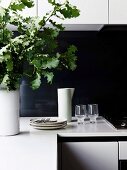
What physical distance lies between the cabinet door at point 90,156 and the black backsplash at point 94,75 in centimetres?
67

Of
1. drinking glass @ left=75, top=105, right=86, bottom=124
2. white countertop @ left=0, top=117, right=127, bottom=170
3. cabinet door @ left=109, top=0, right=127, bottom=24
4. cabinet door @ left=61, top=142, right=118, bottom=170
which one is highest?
cabinet door @ left=109, top=0, right=127, bottom=24

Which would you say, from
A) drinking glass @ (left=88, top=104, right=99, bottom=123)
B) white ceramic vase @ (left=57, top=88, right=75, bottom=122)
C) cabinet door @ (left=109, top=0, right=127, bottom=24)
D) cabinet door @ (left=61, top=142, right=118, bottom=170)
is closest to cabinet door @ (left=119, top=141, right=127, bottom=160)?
cabinet door @ (left=61, top=142, right=118, bottom=170)

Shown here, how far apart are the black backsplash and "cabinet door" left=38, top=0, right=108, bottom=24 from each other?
362 mm

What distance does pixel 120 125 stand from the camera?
1928 mm

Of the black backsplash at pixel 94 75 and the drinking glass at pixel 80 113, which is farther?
the black backsplash at pixel 94 75

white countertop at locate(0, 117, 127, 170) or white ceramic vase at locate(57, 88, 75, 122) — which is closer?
white countertop at locate(0, 117, 127, 170)

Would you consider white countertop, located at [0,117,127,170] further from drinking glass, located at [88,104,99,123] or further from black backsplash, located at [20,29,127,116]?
black backsplash, located at [20,29,127,116]

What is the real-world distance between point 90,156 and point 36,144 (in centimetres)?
48

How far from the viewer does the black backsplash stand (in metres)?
2.44

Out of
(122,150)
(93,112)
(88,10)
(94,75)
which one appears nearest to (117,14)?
(88,10)

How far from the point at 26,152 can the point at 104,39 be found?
1.40m

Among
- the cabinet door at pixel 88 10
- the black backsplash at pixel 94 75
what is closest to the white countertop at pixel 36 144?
the black backsplash at pixel 94 75

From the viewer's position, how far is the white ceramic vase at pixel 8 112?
159cm

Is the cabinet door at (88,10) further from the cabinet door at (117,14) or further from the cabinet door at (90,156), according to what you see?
the cabinet door at (90,156)
